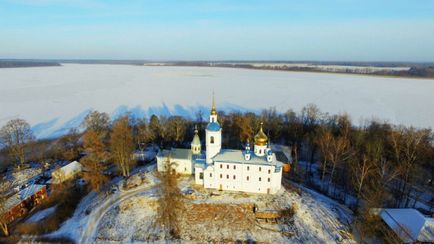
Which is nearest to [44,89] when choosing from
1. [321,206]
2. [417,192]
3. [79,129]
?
[79,129]

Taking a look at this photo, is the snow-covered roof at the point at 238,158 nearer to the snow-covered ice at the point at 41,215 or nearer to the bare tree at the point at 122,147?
the bare tree at the point at 122,147

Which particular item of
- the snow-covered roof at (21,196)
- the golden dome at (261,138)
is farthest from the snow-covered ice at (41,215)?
the golden dome at (261,138)

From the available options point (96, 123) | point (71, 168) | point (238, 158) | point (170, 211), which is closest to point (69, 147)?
point (96, 123)

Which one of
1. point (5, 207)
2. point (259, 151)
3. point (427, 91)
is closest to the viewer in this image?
point (5, 207)

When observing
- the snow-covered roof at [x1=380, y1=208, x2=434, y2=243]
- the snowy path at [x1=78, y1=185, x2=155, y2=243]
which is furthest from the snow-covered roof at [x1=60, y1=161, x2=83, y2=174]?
the snow-covered roof at [x1=380, y1=208, x2=434, y2=243]

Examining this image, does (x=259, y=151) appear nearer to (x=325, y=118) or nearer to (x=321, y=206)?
(x=321, y=206)

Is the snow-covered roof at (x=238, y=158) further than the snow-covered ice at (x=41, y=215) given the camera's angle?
Yes
